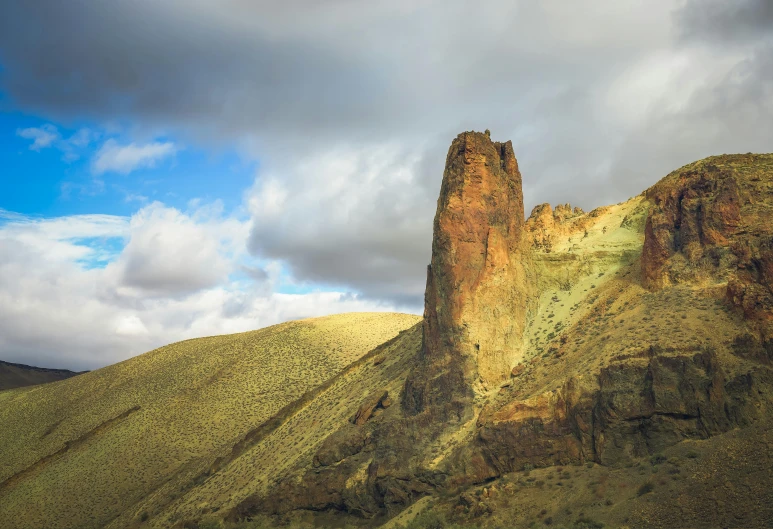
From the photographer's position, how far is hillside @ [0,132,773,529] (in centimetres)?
2347

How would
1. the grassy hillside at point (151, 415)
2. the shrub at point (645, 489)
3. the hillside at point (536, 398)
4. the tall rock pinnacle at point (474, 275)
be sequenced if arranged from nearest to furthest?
1. the shrub at point (645, 489)
2. the hillside at point (536, 398)
3. the tall rock pinnacle at point (474, 275)
4. the grassy hillside at point (151, 415)

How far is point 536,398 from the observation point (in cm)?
2805

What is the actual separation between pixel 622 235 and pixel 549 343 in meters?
10.5

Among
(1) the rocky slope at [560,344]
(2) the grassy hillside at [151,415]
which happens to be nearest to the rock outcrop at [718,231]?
(1) the rocky slope at [560,344]

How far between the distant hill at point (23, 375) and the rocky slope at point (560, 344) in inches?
5674

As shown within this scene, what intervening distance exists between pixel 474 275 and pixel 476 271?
0.28 meters

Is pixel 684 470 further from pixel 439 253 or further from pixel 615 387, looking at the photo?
pixel 439 253

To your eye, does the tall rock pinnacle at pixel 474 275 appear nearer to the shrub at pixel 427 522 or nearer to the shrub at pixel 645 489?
the shrub at pixel 427 522

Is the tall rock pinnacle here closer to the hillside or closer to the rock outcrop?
the hillside

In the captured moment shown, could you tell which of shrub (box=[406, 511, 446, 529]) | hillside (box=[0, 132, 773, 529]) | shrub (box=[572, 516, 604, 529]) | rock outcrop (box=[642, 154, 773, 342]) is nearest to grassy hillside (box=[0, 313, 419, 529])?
hillside (box=[0, 132, 773, 529])

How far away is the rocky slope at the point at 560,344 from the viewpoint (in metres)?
25.0

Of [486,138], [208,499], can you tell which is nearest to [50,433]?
[208,499]

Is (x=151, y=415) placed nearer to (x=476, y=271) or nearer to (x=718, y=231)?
(x=476, y=271)

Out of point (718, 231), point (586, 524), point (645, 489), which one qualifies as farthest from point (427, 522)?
point (718, 231)
